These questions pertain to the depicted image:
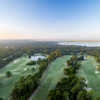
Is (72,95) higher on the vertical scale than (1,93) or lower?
higher

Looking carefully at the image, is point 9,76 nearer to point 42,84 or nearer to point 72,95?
point 42,84

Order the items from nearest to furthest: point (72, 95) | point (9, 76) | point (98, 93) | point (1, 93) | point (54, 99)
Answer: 1. point (54, 99)
2. point (72, 95)
3. point (98, 93)
4. point (1, 93)
5. point (9, 76)

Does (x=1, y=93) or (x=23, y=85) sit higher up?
(x=23, y=85)

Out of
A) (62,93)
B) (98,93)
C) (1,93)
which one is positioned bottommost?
(1,93)

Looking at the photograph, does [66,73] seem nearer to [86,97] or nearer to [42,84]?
[42,84]

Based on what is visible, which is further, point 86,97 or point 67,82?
point 67,82

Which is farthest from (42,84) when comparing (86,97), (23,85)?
(86,97)

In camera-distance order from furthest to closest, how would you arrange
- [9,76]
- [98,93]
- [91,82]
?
[9,76] < [91,82] < [98,93]

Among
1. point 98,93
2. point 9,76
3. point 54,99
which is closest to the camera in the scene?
point 54,99

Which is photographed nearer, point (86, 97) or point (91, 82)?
point (86, 97)

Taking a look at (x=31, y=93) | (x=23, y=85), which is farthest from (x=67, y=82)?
(x=23, y=85)
